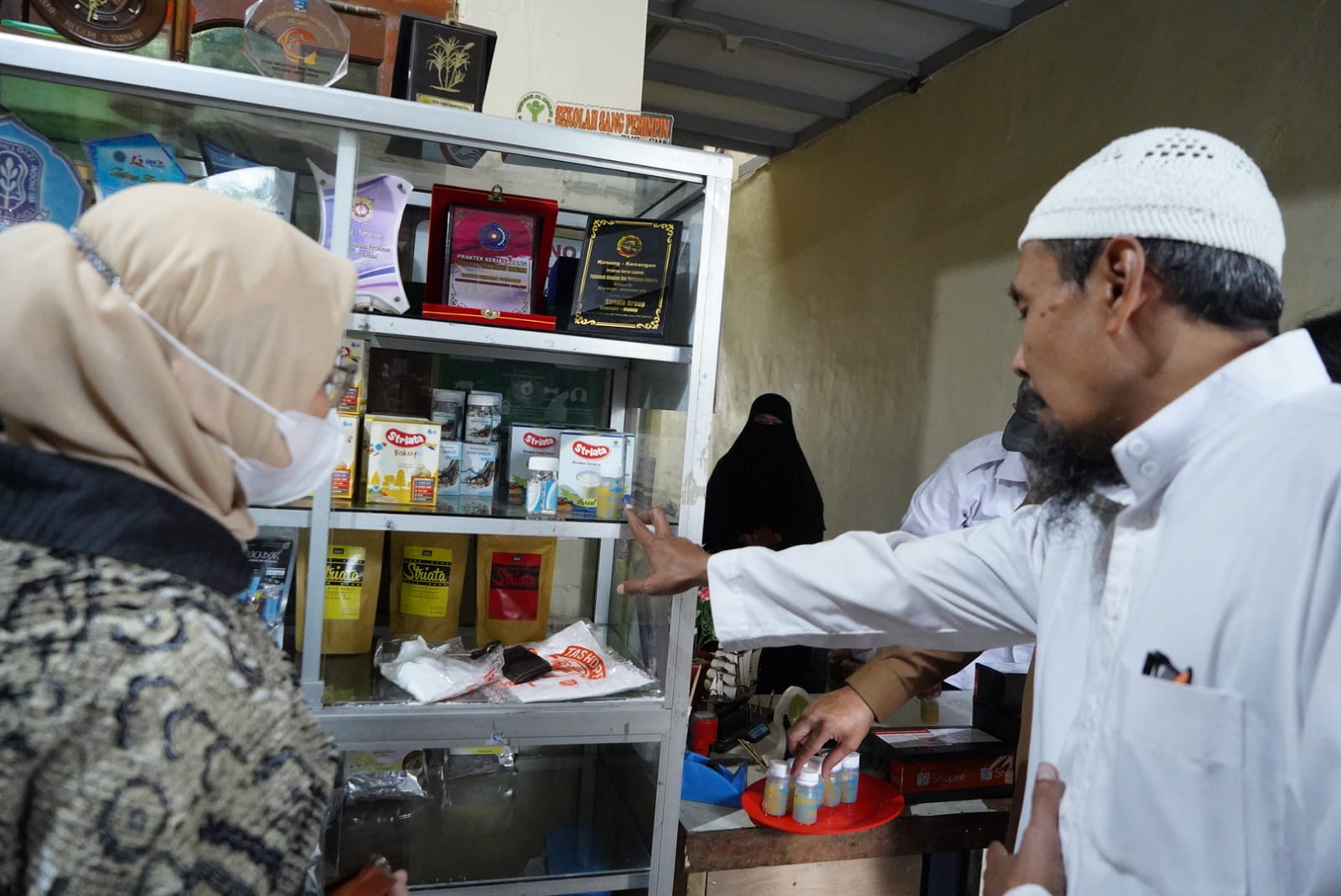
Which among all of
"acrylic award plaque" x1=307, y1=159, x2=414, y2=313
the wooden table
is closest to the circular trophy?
"acrylic award plaque" x1=307, y1=159, x2=414, y2=313

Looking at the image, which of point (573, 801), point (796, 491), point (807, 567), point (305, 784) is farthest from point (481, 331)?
point (796, 491)

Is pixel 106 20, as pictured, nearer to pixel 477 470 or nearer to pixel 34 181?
pixel 34 181

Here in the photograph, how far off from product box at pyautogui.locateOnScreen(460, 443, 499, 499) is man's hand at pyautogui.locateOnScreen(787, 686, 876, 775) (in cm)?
83

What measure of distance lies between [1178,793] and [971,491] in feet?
7.46

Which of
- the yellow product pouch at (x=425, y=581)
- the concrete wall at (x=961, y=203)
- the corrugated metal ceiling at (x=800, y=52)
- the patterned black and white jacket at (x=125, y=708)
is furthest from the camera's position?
the corrugated metal ceiling at (x=800, y=52)

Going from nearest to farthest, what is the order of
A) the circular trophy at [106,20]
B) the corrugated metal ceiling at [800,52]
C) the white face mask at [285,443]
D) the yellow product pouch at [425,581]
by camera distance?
1. the white face mask at [285,443]
2. the circular trophy at [106,20]
3. the yellow product pouch at [425,581]
4. the corrugated metal ceiling at [800,52]

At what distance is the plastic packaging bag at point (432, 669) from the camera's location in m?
1.72

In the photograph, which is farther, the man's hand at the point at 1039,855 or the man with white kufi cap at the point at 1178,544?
the man's hand at the point at 1039,855

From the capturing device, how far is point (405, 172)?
194cm

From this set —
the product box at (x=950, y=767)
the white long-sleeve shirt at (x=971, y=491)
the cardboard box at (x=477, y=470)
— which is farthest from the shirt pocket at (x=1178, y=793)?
the white long-sleeve shirt at (x=971, y=491)

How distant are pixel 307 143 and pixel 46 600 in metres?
1.13

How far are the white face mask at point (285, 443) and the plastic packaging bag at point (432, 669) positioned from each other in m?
0.66

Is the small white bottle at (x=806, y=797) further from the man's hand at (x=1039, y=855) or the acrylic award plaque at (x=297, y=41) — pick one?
the acrylic award plaque at (x=297, y=41)

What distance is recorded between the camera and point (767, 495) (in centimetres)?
456
